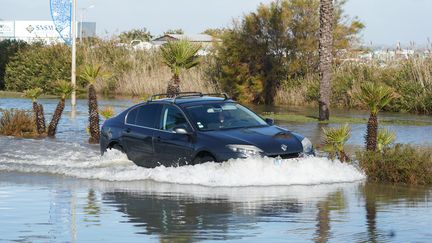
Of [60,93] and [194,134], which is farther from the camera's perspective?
[60,93]

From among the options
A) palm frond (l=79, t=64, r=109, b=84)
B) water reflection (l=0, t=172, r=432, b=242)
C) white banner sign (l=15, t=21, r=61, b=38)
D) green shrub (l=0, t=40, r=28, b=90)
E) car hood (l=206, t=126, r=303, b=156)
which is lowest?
water reflection (l=0, t=172, r=432, b=242)

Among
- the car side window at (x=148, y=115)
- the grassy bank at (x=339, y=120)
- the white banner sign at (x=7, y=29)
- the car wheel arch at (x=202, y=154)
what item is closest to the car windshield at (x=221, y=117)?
the car wheel arch at (x=202, y=154)

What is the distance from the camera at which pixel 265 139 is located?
16.0 m

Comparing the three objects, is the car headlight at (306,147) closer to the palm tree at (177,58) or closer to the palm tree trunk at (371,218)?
the palm tree trunk at (371,218)

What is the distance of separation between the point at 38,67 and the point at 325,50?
81.5ft

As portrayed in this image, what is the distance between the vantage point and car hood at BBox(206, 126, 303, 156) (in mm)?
15867

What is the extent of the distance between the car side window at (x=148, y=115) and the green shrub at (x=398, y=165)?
3690 mm

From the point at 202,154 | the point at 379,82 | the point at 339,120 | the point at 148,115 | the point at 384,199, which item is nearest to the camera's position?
the point at 384,199

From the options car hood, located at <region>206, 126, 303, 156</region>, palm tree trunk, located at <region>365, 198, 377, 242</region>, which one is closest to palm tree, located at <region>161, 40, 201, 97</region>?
car hood, located at <region>206, 126, 303, 156</region>

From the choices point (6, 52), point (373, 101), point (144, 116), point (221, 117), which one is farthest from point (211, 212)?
point (6, 52)

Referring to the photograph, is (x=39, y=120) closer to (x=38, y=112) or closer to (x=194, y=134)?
(x=38, y=112)

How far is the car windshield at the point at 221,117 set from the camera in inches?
663

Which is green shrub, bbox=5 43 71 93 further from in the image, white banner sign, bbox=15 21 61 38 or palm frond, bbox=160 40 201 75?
white banner sign, bbox=15 21 61 38

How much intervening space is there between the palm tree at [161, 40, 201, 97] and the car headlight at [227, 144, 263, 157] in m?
10.0
